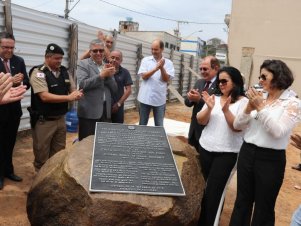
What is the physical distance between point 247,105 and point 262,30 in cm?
1298

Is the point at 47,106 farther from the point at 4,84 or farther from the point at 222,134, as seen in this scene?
the point at 222,134

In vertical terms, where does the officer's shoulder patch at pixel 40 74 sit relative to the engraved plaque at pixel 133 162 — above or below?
above

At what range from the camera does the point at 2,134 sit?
4.60 meters

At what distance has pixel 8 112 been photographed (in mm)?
4492

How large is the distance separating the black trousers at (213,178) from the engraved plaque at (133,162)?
36cm

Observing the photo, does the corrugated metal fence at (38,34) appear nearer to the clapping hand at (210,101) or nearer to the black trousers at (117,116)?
the black trousers at (117,116)

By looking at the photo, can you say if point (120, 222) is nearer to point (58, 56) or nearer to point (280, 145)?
point (280, 145)

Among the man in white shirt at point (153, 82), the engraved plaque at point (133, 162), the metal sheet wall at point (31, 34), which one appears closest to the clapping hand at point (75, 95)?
the engraved plaque at point (133, 162)

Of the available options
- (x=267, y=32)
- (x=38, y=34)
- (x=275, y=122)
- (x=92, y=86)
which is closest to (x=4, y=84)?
(x=92, y=86)

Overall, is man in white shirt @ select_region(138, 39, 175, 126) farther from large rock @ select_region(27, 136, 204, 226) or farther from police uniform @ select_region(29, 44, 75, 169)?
large rock @ select_region(27, 136, 204, 226)

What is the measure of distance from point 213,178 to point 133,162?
79 centimetres

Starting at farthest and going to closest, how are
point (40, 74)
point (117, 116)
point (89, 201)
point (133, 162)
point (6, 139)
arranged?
point (117, 116)
point (6, 139)
point (40, 74)
point (133, 162)
point (89, 201)

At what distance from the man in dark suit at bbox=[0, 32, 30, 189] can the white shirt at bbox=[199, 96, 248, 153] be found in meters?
2.35

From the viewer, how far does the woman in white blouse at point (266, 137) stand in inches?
116
